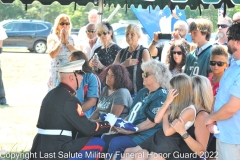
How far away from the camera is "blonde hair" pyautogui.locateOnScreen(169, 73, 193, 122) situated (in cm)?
445

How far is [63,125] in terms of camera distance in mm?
4359

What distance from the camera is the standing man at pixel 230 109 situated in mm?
3877

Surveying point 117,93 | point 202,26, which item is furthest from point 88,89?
point 202,26

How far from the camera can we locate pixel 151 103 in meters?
5.02

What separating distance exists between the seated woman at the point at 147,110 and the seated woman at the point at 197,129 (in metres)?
0.55

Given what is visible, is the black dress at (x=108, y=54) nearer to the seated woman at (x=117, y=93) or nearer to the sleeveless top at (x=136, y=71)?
the sleeveless top at (x=136, y=71)

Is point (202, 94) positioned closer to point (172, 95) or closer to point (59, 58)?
point (172, 95)

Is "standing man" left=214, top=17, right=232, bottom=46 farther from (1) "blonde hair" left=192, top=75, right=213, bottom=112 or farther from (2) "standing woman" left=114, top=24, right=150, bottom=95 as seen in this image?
(1) "blonde hair" left=192, top=75, right=213, bottom=112

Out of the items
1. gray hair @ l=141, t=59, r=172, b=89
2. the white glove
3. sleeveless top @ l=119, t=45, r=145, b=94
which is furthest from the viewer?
sleeveless top @ l=119, t=45, r=145, b=94

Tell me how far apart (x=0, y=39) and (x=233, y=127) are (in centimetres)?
548

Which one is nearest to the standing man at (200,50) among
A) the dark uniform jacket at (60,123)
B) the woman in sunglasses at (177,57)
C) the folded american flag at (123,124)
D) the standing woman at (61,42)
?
the woman in sunglasses at (177,57)

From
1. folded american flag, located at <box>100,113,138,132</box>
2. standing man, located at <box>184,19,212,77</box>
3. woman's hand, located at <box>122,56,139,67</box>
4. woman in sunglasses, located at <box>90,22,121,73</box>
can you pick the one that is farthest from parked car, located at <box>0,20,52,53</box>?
folded american flag, located at <box>100,113,138,132</box>

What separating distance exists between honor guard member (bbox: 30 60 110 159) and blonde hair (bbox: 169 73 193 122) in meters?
0.71

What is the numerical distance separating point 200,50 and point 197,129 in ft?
5.75
